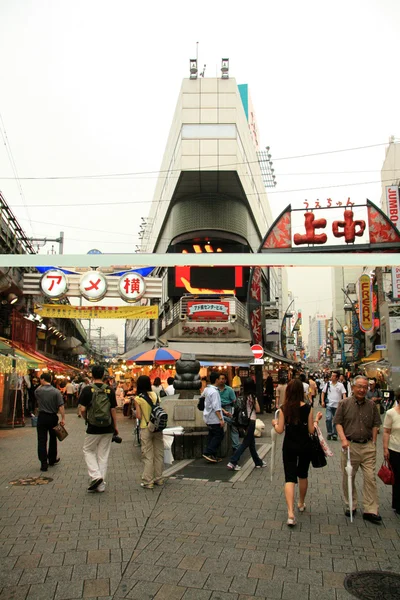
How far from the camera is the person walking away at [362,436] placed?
557cm

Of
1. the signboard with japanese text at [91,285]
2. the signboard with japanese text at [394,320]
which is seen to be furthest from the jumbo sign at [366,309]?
the signboard with japanese text at [91,285]

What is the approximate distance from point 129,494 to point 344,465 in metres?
2.89

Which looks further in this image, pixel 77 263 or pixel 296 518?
pixel 296 518

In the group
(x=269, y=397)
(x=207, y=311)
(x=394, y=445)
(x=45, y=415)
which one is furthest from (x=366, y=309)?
(x=394, y=445)

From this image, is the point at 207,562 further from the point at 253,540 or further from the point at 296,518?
the point at 296,518

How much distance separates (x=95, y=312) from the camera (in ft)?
65.9

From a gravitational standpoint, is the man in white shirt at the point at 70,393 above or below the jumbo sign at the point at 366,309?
below

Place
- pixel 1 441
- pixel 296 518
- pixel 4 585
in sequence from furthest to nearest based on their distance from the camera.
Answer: pixel 1 441
pixel 296 518
pixel 4 585

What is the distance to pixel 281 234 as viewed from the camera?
17406mm

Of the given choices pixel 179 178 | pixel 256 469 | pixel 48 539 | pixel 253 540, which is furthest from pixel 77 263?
pixel 179 178

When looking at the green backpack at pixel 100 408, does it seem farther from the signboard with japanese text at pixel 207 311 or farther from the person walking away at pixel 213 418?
the signboard with japanese text at pixel 207 311

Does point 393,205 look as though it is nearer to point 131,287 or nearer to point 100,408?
point 131,287

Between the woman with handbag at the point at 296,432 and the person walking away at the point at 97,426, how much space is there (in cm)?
240

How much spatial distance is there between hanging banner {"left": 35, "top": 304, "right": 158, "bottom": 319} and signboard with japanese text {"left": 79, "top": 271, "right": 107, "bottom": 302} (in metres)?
1.31
